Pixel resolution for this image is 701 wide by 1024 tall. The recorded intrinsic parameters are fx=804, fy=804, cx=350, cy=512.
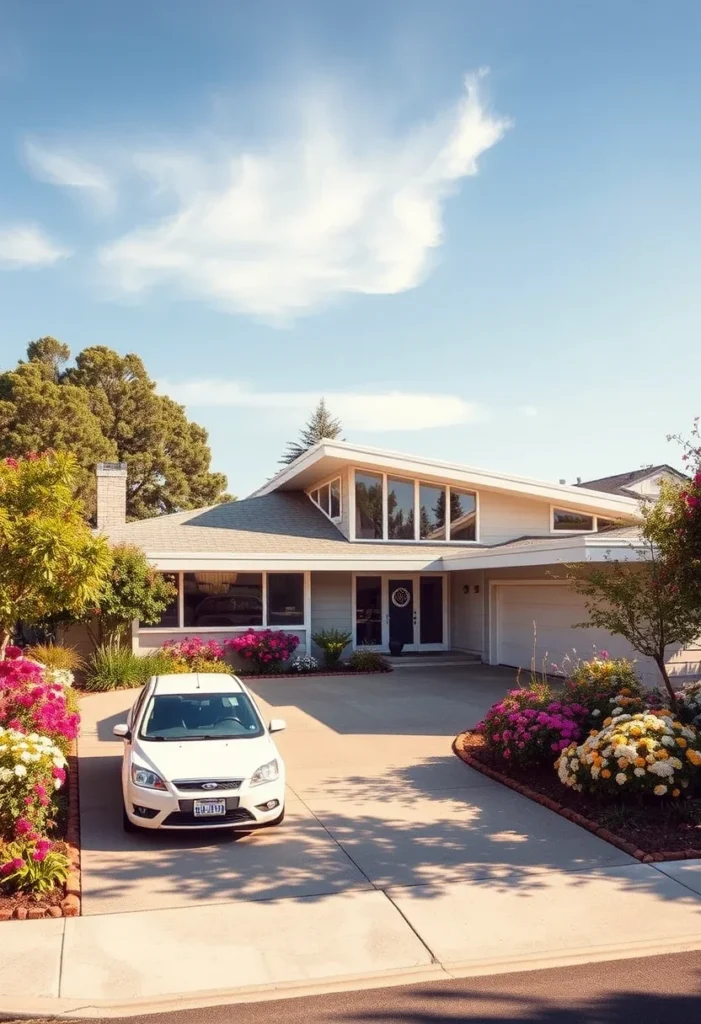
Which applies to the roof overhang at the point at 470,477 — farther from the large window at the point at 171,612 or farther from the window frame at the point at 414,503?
the large window at the point at 171,612

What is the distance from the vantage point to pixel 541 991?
4715mm

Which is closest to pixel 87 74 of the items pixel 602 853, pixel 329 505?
pixel 602 853

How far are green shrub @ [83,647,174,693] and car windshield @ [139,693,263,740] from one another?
819cm

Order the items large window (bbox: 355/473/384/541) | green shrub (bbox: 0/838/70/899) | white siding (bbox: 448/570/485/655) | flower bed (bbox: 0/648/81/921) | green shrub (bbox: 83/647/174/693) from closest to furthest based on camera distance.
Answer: flower bed (bbox: 0/648/81/921) → green shrub (bbox: 0/838/70/899) → green shrub (bbox: 83/647/174/693) → white siding (bbox: 448/570/485/655) → large window (bbox: 355/473/384/541)

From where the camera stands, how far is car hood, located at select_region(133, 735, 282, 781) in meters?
7.23

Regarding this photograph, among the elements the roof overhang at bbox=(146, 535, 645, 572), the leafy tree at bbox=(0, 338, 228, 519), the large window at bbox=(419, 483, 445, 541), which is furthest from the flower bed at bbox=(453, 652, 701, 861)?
the leafy tree at bbox=(0, 338, 228, 519)

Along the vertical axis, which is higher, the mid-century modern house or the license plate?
the mid-century modern house

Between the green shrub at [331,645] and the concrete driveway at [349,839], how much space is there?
753cm

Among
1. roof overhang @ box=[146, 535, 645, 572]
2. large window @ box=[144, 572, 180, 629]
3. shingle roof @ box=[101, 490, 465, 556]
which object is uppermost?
shingle roof @ box=[101, 490, 465, 556]

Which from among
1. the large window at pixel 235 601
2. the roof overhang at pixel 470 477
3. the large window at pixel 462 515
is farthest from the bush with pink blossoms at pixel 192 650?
the large window at pixel 462 515

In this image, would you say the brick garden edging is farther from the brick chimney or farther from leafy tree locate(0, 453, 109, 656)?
the brick chimney

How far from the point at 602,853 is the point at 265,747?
321cm

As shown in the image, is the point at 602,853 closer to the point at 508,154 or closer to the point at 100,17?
the point at 508,154

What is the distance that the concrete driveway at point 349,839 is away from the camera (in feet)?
20.8
